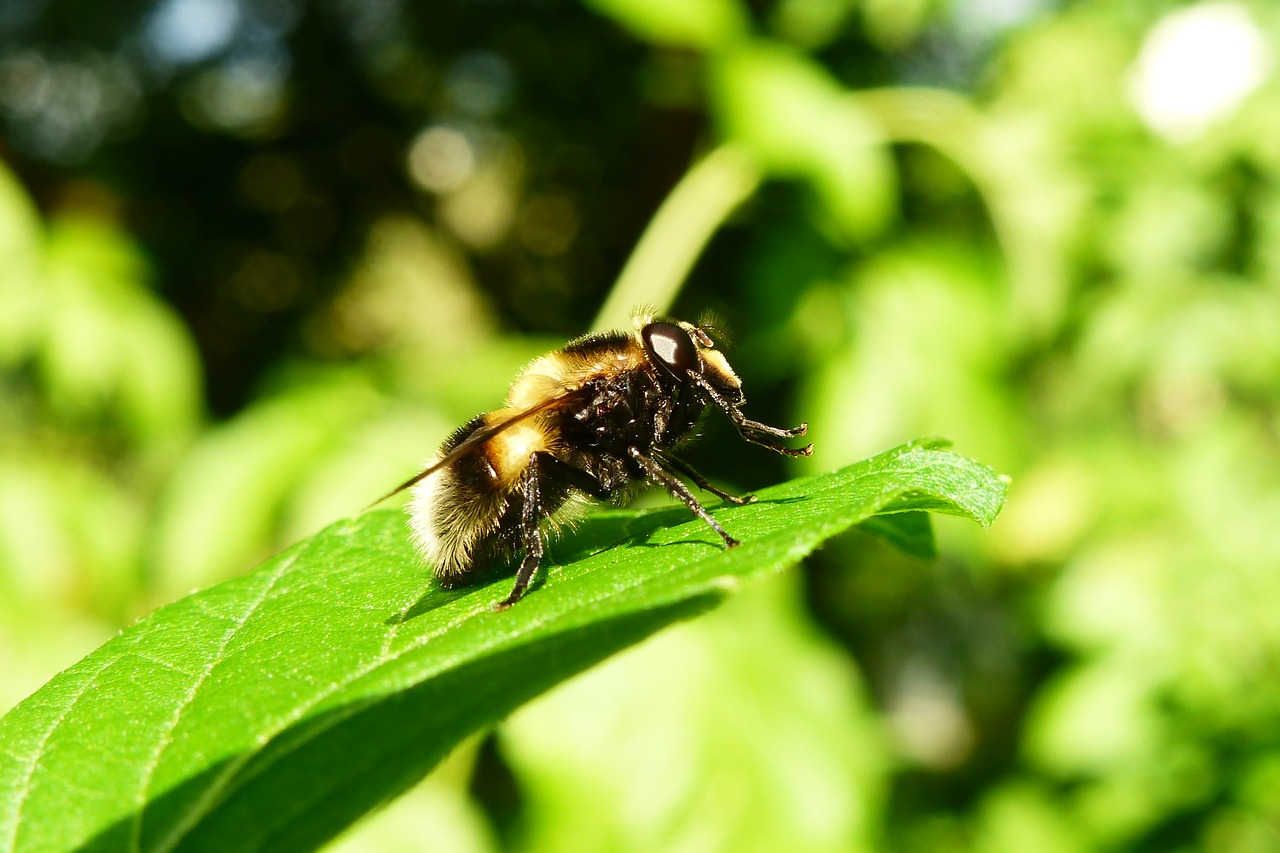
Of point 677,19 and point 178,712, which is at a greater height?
point 677,19

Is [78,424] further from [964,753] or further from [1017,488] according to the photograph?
[964,753]

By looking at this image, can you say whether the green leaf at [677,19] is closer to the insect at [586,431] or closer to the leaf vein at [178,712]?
the insect at [586,431]

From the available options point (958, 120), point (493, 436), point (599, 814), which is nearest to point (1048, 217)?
point (958, 120)

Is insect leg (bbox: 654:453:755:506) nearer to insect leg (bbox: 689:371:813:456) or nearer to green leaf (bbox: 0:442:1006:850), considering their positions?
insect leg (bbox: 689:371:813:456)

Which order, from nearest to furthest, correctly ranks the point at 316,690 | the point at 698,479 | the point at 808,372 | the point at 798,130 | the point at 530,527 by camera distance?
the point at 316,690, the point at 530,527, the point at 698,479, the point at 798,130, the point at 808,372

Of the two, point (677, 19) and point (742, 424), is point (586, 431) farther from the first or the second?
point (677, 19)

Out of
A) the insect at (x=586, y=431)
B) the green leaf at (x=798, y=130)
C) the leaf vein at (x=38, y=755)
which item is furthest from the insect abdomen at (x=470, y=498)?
the green leaf at (x=798, y=130)

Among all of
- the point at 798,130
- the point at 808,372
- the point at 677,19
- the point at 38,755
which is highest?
the point at 677,19

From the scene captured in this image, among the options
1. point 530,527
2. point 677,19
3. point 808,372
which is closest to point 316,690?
point 530,527
